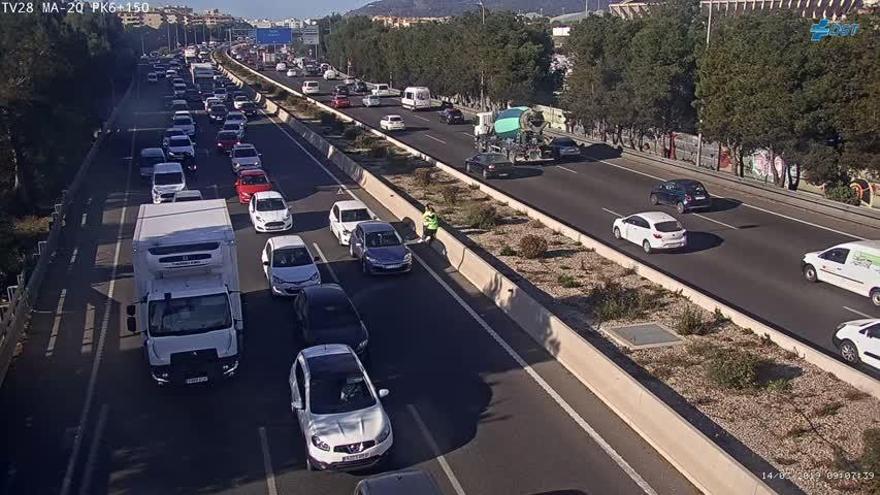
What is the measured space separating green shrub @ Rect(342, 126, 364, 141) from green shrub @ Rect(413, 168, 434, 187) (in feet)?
48.1

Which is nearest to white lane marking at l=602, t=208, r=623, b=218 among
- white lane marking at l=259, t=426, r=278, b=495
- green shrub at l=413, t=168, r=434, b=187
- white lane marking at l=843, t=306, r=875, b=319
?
green shrub at l=413, t=168, r=434, b=187

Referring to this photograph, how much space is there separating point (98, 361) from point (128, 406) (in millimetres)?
2789

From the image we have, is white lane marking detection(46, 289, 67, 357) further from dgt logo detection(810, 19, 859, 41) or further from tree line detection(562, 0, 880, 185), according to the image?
dgt logo detection(810, 19, 859, 41)

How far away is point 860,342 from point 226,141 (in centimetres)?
3865

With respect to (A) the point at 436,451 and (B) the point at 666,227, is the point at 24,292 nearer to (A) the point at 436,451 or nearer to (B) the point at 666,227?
(A) the point at 436,451

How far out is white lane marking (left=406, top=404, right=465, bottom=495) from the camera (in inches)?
487

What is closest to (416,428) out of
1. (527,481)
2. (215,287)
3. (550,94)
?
(527,481)

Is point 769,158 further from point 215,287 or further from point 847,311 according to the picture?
point 215,287

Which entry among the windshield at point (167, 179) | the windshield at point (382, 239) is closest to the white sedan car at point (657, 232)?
the windshield at point (382, 239)

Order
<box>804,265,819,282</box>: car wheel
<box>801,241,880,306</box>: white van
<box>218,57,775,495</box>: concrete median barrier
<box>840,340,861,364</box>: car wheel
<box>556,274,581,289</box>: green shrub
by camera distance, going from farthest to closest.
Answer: <box>804,265,819,282</box>: car wheel < <box>556,274,581,289</box>: green shrub < <box>801,241,880,306</box>: white van < <box>840,340,861,364</box>: car wheel < <box>218,57,775,495</box>: concrete median barrier

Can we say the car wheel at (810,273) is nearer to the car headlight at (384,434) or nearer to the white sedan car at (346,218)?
the white sedan car at (346,218)

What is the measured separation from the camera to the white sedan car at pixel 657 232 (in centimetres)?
2631

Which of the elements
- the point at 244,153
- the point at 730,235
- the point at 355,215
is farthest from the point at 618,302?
the point at 244,153

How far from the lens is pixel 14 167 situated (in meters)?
32.3
